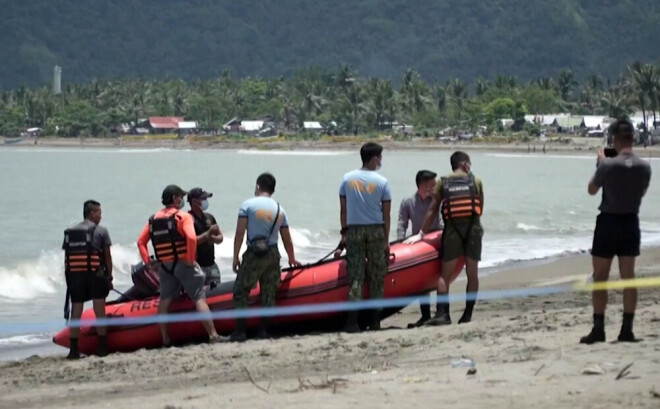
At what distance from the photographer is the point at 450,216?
910cm

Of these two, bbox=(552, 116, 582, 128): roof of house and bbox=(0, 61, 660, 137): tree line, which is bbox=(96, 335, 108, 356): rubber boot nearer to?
bbox=(0, 61, 660, 137): tree line

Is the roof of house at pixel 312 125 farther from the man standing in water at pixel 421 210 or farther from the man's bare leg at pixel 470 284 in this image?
the man's bare leg at pixel 470 284

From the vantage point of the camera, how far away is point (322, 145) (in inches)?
4764

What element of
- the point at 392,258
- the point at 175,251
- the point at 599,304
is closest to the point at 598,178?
the point at 599,304

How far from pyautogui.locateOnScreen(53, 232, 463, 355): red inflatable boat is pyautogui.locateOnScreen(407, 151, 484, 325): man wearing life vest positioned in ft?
0.57

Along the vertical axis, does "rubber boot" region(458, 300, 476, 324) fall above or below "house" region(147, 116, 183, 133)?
above

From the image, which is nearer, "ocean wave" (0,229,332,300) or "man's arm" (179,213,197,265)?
"man's arm" (179,213,197,265)

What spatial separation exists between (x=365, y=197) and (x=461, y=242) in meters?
0.77

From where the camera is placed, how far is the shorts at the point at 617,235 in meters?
7.31

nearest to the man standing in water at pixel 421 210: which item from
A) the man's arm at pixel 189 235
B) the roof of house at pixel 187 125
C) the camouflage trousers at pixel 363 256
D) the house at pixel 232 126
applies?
the camouflage trousers at pixel 363 256

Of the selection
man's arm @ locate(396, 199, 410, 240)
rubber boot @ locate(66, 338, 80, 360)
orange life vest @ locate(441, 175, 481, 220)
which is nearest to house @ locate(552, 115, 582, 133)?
man's arm @ locate(396, 199, 410, 240)

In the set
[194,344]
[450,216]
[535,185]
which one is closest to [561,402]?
[450,216]

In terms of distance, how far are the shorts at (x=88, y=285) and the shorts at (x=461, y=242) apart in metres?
2.37

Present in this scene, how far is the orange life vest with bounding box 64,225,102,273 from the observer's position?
29.3 ft
